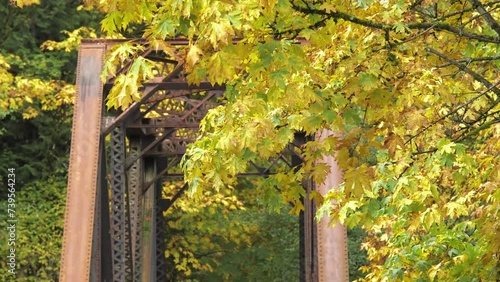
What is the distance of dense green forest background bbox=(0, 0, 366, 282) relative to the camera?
23688 millimetres

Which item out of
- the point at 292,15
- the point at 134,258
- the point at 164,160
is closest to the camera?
the point at 292,15

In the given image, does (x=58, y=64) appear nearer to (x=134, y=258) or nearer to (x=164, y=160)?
(x=164, y=160)

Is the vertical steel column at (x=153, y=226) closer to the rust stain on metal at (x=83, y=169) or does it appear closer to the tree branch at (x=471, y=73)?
the rust stain on metal at (x=83, y=169)

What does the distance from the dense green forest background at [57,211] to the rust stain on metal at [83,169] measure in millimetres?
11944

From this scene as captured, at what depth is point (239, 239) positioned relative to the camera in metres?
24.9

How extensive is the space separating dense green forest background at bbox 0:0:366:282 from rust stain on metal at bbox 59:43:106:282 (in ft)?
39.2

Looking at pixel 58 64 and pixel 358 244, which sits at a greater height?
pixel 58 64

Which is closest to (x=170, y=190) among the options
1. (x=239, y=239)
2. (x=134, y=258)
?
(x=239, y=239)

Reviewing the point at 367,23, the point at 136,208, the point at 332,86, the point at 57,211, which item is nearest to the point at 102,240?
the point at 136,208

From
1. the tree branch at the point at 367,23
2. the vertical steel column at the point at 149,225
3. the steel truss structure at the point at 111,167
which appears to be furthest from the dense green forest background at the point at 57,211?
the tree branch at the point at 367,23

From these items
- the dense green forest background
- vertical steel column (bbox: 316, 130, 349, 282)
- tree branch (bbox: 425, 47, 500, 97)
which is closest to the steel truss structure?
vertical steel column (bbox: 316, 130, 349, 282)

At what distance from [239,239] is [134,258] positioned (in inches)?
361

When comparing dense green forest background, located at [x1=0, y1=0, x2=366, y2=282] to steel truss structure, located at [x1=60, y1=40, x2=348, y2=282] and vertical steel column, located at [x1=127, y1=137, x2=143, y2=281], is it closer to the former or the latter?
vertical steel column, located at [x1=127, y1=137, x2=143, y2=281]

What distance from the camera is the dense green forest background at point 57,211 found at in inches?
933
